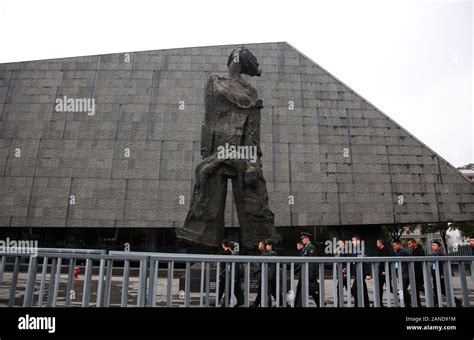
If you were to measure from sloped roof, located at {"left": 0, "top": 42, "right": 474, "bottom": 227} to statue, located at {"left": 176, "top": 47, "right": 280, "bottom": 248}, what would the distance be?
29.0 ft

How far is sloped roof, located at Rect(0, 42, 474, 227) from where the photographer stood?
58.9 feet

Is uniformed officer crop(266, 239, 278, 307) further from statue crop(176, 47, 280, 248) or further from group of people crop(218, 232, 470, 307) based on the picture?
statue crop(176, 47, 280, 248)

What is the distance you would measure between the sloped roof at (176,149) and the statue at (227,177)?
883 centimetres

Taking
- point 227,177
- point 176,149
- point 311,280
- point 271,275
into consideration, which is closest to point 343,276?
point 311,280

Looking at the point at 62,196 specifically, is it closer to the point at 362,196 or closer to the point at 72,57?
the point at 72,57

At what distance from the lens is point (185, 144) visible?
1881 cm

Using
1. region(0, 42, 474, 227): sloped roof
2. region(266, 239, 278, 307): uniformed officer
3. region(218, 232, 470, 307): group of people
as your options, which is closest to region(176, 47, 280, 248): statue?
region(218, 232, 470, 307): group of people

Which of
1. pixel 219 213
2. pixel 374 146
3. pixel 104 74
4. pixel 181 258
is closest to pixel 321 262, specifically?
pixel 181 258

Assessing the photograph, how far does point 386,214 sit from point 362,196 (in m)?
1.38

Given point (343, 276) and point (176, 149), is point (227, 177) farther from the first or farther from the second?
point (176, 149)

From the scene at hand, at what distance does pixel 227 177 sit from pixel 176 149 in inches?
400

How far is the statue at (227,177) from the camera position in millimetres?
8734

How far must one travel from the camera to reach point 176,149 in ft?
61.4

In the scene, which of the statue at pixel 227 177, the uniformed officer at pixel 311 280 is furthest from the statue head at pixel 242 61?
the uniformed officer at pixel 311 280
